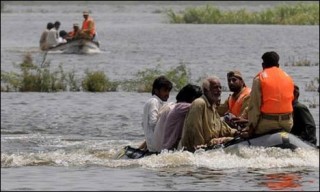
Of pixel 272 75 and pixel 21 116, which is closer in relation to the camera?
pixel 272 75

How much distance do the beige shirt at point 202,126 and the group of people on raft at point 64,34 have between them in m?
24.5

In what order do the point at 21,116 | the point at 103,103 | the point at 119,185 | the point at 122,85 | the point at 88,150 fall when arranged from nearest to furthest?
1. the point at 119,185
2. the point at 88,150
3. the point at 21,116
4. the point at 103,103
5. the point at 122,85

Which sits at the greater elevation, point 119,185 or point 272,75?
point 272,75

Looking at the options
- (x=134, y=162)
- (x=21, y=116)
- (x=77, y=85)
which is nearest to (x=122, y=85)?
(x=77, y=85)

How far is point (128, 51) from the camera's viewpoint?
5056 cm

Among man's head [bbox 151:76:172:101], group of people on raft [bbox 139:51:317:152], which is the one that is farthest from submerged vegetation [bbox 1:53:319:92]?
man's head [bbox 151:76:172:101]

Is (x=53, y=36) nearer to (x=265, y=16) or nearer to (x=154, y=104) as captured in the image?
(x=265, y=16)

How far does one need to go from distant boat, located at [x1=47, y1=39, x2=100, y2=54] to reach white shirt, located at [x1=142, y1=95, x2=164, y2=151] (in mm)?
26109

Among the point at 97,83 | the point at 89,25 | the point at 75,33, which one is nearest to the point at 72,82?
the point at 97,83

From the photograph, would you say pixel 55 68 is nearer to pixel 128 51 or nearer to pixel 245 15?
pixel 128 51

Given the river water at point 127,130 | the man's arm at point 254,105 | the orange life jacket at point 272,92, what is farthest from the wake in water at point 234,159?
the orange life jacket at point 272,92

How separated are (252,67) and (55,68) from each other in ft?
20.0

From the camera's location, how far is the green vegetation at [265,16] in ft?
220

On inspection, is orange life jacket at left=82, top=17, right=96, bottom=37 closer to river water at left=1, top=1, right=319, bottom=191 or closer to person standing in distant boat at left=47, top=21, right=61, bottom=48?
river water at left=1, top=1, right=319, bottom=191
